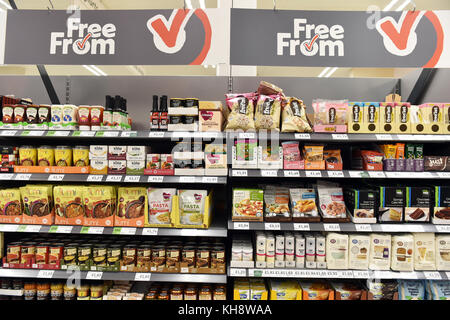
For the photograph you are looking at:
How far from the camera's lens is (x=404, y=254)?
204cm

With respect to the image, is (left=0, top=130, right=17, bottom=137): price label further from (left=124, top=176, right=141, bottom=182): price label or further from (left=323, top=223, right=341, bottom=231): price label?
(left=323, top=223, right=341, bottom=231): price label

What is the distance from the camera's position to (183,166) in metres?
2.12

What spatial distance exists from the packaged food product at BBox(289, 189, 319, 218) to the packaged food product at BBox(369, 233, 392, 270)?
52cm

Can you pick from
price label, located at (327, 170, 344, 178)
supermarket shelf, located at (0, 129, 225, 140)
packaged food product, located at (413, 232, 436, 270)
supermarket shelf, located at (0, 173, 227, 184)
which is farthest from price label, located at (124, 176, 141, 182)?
packaged food product, located at (413, 232, 436, 270)

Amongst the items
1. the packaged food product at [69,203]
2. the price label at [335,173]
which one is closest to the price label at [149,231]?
the packaged food product at [69,203]

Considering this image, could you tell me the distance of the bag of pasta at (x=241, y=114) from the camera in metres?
2.06

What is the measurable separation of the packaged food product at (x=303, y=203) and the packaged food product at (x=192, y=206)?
2.42ft

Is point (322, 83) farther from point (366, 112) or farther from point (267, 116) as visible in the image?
point (267, 116)

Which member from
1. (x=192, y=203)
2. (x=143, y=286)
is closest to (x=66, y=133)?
(x=192, y=203)

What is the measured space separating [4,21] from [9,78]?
2.35 ft

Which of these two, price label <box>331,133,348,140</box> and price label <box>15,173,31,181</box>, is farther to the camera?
price label <box>15,173,31,181</box>

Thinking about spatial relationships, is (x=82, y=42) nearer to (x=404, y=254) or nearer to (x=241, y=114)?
(x=241, y=114)

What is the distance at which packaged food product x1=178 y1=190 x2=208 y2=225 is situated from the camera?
83.7 inches

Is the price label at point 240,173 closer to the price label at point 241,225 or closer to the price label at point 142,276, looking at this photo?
the price label at point 241,225
